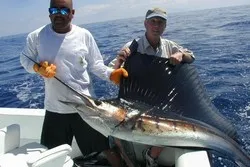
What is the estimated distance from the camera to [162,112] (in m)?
2.48

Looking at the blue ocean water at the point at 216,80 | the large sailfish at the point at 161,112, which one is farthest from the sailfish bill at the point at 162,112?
the blue ocean water at the point at 216,80

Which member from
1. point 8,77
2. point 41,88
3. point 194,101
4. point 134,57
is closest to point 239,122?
point 194,101

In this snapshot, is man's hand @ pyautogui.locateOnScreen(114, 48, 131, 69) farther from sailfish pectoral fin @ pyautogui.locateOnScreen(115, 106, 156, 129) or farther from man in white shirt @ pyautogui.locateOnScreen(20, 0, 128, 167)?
sailfish pectoral fin @ pyautogui.locateOnScreen(115, 106, 156, 129)

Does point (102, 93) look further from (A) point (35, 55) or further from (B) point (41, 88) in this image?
(A) point (35, 55)

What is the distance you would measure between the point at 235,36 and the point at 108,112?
9950 millimetres

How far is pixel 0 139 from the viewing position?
245 centimetres

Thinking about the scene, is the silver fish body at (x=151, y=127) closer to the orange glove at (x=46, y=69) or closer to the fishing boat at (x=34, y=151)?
the fishing boat at (x=34, y=151)

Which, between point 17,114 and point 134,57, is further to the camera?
point 17,114

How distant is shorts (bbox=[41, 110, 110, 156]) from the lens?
2.53 m

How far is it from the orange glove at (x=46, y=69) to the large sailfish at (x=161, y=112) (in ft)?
0.91

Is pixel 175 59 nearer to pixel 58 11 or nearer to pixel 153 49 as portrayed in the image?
pixel 153 49

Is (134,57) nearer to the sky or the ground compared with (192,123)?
nearer to the sky

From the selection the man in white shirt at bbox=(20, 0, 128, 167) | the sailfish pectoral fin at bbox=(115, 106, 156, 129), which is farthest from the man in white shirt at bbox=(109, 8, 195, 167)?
the sailfish pectoral fin at bbox=(115, 106, 156, 129)

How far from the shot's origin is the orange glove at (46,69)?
2256 mm
